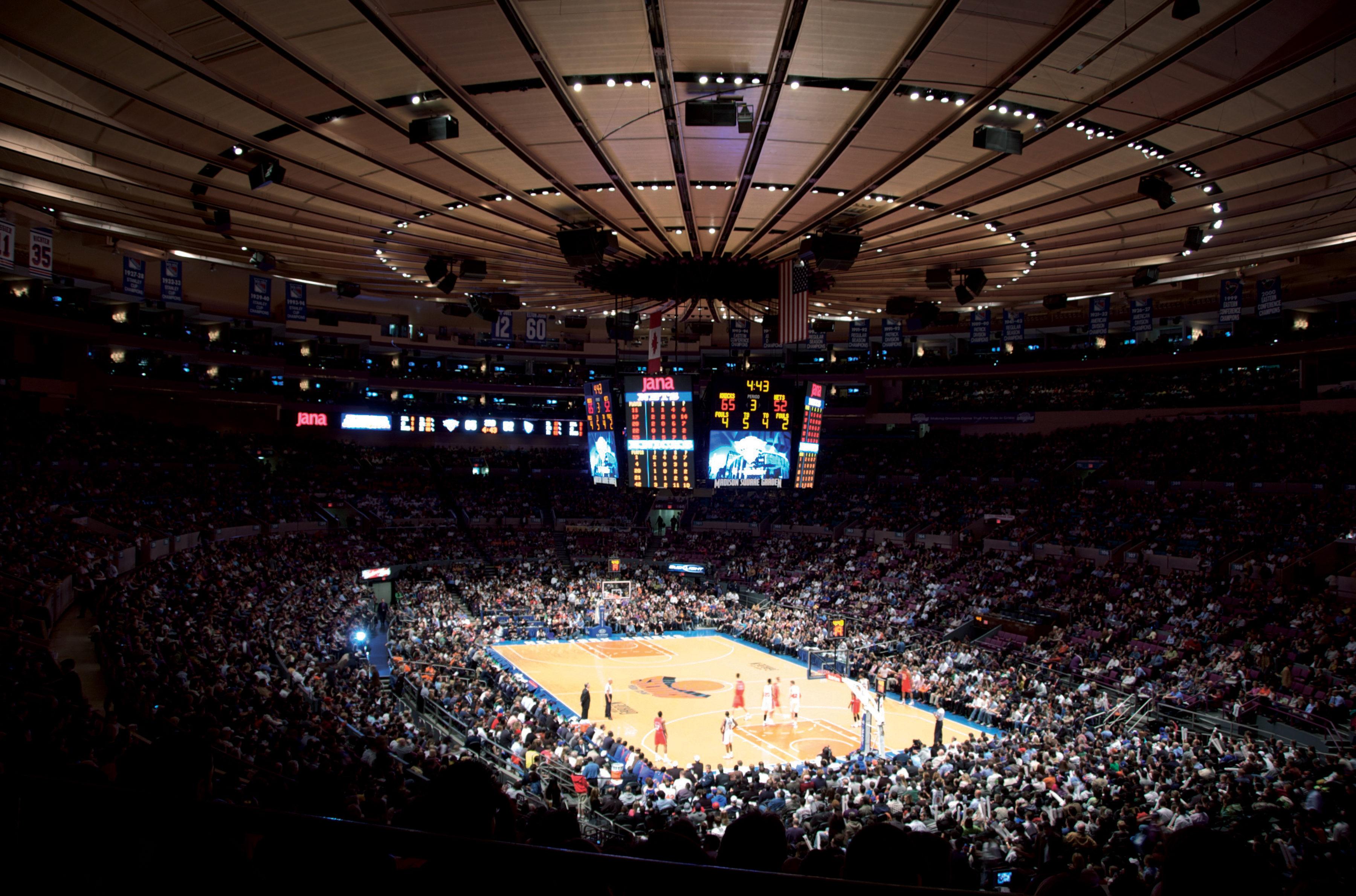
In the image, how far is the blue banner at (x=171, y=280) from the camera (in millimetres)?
19000

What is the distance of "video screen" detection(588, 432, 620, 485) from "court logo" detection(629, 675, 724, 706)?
8033 millimetres

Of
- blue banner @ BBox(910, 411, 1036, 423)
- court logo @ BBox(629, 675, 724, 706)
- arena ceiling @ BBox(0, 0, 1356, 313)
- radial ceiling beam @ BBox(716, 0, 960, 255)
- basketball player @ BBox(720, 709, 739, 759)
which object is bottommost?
court logo @ BBox(629, 675, 724, 706)

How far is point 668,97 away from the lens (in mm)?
10789

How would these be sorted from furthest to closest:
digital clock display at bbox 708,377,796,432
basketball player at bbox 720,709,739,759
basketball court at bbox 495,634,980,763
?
digital clock display at bbox 708,377,796,432, basketball court at bbox 495,634,980,763, basketball player at bbox 720,709,739,759

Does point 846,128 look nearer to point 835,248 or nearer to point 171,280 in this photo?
point 835,248

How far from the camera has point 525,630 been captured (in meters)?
33.8

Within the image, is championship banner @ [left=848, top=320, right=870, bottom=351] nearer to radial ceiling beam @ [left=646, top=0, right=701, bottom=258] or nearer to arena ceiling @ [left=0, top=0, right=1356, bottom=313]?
arena ceiling @ [left=0, top=0, right=1356, bottom=313]

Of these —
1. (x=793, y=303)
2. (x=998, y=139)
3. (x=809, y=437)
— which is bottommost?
(x=809, y=437)

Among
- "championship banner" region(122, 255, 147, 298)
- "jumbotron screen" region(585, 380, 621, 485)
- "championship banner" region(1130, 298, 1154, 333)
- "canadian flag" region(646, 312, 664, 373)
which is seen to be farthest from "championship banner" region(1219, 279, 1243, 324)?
"championship banner" region(122, 255, 147, 298)

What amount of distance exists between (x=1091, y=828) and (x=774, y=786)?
5693 mm

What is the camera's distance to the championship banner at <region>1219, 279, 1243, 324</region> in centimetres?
2098

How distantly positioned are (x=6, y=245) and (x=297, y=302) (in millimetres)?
6623

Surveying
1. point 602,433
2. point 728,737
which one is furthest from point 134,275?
point 728,737

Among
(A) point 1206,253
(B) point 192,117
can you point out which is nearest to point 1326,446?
(A) point 1206,253
